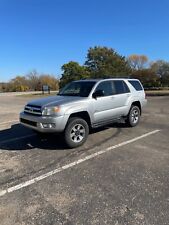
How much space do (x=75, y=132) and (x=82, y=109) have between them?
2.12ft

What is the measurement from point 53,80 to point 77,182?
72151mm

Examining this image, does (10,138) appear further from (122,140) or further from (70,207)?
(70,207)

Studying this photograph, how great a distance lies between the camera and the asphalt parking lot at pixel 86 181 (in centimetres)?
345

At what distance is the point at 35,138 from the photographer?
7.69 metres

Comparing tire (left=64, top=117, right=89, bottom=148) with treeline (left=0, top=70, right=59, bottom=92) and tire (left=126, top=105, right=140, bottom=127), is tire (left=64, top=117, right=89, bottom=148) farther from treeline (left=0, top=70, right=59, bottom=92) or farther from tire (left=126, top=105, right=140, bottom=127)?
treeline (left=0, top=70, right=59, bottom=92)

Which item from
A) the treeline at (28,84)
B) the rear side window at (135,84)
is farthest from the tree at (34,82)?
the rear side window at (135,84)

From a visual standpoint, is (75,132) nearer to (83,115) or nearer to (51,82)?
(83,115)

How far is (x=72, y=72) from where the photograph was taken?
1962 inches

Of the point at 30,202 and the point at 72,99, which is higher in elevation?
the point at 72,99

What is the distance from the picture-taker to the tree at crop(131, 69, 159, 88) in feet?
191

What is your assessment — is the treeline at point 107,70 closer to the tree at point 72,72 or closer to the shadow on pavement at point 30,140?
the tree at point 72,72

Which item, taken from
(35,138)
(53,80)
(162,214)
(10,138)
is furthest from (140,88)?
(53,80)

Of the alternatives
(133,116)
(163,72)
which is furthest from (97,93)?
(163,72)

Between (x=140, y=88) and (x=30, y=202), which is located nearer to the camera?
(x=30, y=202)
